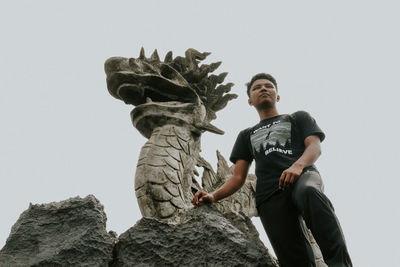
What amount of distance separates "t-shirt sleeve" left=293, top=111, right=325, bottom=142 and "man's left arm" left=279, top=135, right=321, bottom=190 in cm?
4

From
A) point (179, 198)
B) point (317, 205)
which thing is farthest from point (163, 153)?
point (317, 205)

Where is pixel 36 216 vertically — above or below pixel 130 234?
above

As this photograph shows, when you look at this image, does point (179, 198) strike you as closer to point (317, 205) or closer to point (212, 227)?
point (212, 227)

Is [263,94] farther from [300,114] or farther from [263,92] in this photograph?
[300,114]

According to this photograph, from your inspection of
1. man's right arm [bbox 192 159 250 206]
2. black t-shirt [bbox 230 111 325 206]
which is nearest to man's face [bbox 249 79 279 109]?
black t-shirt [bbox 230 111 325 206]

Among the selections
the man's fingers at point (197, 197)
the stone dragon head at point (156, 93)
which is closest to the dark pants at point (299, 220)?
the man's fingers at point (197, 197)

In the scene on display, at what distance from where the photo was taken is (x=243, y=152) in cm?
352

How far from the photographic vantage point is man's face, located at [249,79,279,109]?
3.54 metres

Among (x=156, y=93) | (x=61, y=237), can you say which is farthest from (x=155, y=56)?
(x=61, y=237)

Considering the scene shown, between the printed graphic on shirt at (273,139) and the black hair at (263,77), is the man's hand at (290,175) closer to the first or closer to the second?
the printed graphic on shirt at (273,139)

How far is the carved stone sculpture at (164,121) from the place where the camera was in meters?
4.46

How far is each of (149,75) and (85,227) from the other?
8.52 ft

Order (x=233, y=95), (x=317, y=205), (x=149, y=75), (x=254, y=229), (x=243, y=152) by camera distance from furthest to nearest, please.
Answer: (x=233, y=95), (x=149, y=75), (x=243, y=152), (x=254, y=229), (x=317, y=205)

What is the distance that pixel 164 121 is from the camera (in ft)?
16.5
